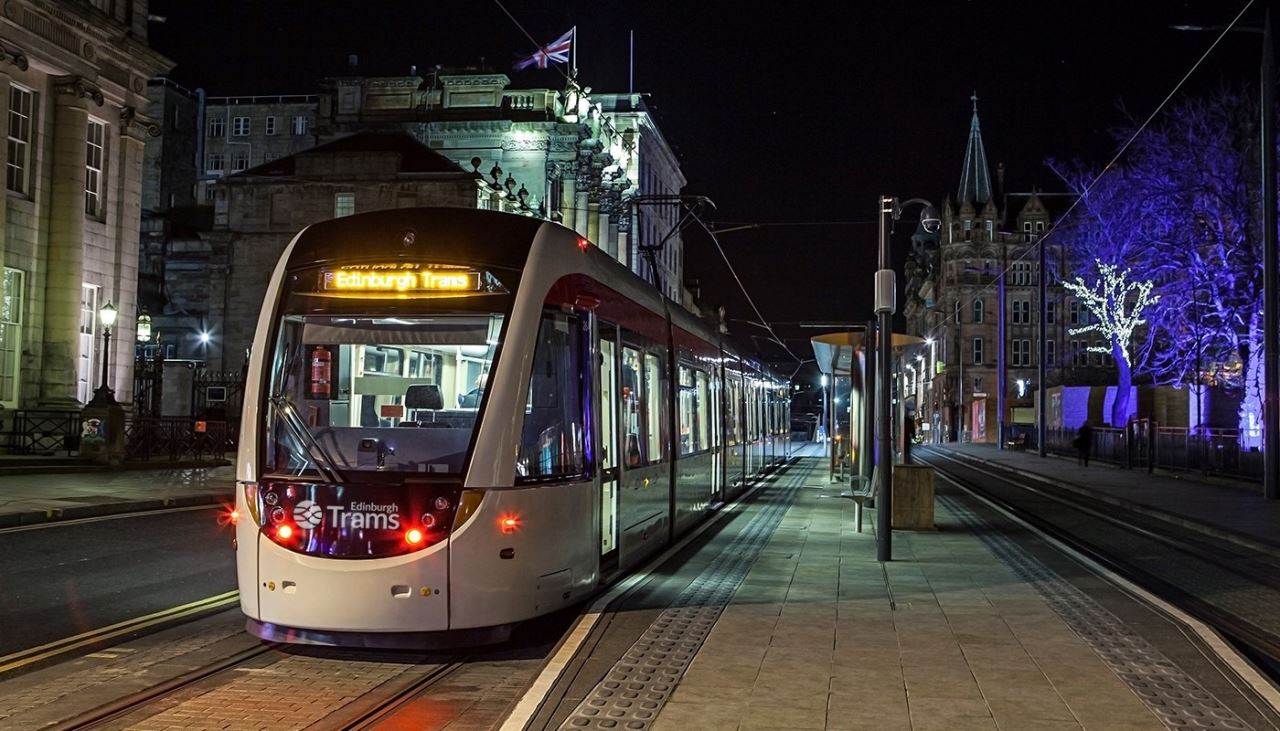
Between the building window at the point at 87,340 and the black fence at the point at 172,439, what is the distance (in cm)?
149

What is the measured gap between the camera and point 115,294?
36344 mm

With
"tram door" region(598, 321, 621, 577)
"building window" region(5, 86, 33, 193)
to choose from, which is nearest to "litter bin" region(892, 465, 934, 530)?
"tram door" region(598, 321, 621, 577)

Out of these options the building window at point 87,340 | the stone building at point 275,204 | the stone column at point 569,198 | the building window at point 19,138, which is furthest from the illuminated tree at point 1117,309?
the building window at point 19,138

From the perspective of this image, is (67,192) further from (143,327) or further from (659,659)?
(659,659)

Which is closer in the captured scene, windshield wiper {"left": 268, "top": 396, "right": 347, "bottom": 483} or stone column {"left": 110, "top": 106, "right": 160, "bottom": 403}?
windshield wiper {"left": 268, "top": 396, "right": 347, "bottom": 483}

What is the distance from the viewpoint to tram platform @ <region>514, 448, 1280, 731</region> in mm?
6727

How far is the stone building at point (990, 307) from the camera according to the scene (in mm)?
88750

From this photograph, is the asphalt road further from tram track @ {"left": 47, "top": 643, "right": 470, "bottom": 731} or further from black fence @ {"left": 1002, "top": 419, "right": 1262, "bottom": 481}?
black fence @ {"left": 1002, "top": 419, "right": 1262, "bottom": 481}

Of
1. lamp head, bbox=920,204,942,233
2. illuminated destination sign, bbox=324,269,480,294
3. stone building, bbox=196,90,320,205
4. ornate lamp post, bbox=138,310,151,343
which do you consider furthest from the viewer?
stone building, bbox=196,90,320,205

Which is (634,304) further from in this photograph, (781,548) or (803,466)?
(803,466)

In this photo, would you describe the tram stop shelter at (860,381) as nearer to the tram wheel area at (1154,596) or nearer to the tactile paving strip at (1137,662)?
the tram wheel area at (1154,596)

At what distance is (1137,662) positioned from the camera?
8109mm

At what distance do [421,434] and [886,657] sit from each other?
139 inches

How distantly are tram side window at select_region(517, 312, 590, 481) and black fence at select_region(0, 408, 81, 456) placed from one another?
2555 centimetres
